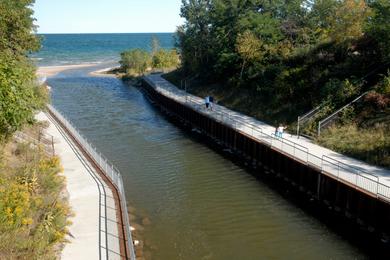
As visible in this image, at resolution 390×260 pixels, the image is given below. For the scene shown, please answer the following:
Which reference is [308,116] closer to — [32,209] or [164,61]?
[32,209]

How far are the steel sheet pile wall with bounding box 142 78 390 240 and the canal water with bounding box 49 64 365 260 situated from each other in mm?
1436

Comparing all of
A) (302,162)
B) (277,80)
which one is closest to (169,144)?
(277,80)

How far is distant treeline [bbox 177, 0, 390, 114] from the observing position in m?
34.3

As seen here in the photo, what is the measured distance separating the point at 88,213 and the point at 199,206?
735 cm

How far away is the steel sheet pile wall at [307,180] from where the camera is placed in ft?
66.7

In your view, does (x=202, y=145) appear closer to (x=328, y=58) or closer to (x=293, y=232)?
(x=328, y=58)

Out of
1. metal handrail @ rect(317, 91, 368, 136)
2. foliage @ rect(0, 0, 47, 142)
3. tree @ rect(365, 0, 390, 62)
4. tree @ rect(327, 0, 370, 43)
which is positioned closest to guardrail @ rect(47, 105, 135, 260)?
foliage @ rect(0, 0, 47, 142)

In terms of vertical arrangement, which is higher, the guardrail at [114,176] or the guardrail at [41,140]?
the guardrail at [41,140]

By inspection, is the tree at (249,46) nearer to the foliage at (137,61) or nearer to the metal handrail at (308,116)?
the metal handrail at (308,116)

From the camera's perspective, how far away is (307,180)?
25219mm

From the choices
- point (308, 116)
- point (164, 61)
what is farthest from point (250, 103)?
point (164, 61)

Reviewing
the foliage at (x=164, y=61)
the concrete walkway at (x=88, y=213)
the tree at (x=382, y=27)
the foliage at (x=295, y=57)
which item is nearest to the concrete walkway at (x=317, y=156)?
the foliage at (x=295, y=57)

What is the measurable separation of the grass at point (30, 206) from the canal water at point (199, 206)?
4.42 meters

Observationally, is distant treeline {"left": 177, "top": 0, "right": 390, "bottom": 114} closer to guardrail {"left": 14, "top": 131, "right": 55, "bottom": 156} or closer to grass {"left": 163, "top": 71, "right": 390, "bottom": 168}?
grass {"left": 163, "top": 71, "right": 390, "bottom": 168}
